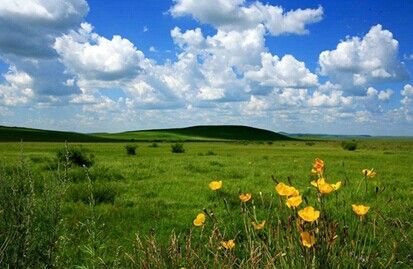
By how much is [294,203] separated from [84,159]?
2353 centimetres

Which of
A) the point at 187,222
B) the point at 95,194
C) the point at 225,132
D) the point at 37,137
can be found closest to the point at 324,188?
the point at 187,222

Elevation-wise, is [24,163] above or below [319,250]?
above

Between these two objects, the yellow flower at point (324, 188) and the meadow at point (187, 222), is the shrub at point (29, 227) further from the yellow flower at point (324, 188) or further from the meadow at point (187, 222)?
the yellow flower at point (324, 188)

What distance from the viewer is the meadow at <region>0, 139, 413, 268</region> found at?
133 inches

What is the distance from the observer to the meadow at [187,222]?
11.1 ft

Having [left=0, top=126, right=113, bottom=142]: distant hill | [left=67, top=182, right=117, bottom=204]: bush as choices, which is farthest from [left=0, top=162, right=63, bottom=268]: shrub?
[left=0, top=126, right=113, bottom=142]: distant hill

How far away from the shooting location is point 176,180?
17578mm

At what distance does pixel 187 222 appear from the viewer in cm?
997

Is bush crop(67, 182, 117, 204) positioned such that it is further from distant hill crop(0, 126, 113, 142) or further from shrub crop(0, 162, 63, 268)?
distant hill crop(0, 126, 113, 142)

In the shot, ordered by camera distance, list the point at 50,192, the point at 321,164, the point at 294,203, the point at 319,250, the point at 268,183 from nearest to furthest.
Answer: the point at 294,203 < the point at 319,250 < the point at 321,164 < the point at 50,192 < the point at 268,183

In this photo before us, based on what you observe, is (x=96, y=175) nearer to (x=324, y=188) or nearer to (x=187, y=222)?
(x=187, y=222)

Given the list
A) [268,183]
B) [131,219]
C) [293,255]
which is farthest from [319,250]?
[268,183]

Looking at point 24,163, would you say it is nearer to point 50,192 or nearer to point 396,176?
point 50,192

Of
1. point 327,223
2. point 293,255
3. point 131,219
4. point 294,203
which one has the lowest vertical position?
point 131,219
